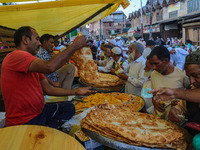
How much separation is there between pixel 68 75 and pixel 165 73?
8.62 feet

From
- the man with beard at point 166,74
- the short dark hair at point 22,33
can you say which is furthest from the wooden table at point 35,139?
the man with beard at point 166,74

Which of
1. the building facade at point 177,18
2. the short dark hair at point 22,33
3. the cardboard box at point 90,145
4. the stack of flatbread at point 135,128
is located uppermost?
the building facade at point 177,18

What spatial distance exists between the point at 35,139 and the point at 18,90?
83 cm

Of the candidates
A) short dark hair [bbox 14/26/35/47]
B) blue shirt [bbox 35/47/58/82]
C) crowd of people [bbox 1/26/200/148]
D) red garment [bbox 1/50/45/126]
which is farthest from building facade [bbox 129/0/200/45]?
red garment [bbox 1/50/45/126]

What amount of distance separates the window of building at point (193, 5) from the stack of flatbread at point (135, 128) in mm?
21523

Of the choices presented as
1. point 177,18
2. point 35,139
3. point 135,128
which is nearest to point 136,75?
point 135,128

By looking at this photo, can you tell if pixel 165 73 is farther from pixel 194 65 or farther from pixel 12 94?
pixel 12 94

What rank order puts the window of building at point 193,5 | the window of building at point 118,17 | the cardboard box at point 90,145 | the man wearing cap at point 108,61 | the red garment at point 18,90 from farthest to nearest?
the window of building at point 118,17, the window of building at point 193,5, the man wearing cap at point 108,61, the cardboard box at point 90,145, the red garment at point 18,90

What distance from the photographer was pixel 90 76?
4.89 m

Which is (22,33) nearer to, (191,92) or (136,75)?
(191,92)

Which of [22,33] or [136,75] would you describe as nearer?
[22,33]

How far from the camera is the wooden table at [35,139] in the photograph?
57.0 inches

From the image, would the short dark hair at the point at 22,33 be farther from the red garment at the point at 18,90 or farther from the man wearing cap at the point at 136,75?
the man wearing cap at the point at 136,75

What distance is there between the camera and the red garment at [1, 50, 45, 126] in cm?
208
